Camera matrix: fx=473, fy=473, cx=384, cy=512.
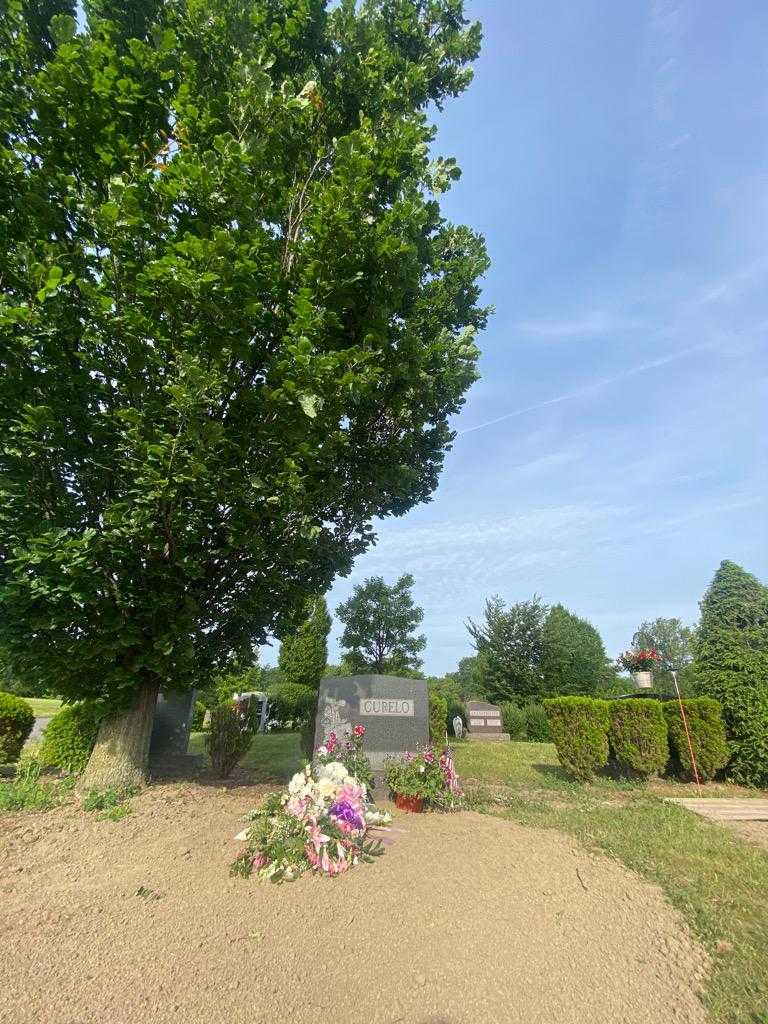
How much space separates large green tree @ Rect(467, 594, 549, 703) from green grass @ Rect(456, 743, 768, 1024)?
20737 mm

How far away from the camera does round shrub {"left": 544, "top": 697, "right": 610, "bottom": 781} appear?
34.8 ft

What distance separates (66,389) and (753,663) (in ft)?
46.5

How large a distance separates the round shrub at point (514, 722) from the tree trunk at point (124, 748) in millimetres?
23250

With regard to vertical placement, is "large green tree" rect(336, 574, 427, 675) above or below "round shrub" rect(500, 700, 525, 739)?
above

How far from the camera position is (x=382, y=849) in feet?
16.3

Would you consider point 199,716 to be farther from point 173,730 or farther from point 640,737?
point 640,737

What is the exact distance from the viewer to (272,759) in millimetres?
13172

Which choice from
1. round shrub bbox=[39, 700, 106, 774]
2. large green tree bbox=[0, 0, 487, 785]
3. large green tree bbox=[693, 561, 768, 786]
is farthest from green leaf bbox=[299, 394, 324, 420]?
large green tree bbox=[693, 561, 768, 786]

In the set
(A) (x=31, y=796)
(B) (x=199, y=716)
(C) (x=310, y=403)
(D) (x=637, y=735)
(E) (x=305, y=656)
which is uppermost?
(C) (x=310, y=403)

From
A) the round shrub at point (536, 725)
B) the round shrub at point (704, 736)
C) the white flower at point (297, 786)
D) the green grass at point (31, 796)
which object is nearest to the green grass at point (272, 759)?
the green grass at point (31, 796)

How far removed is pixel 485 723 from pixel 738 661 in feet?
53.1

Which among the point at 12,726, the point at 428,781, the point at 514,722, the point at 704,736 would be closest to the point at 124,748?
the point at 12,726

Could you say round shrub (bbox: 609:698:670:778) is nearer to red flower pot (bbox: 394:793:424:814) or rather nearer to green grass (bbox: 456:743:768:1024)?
green grass (bbox: 456:743:768:1024)

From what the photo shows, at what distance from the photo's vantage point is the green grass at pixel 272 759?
9.99 m
